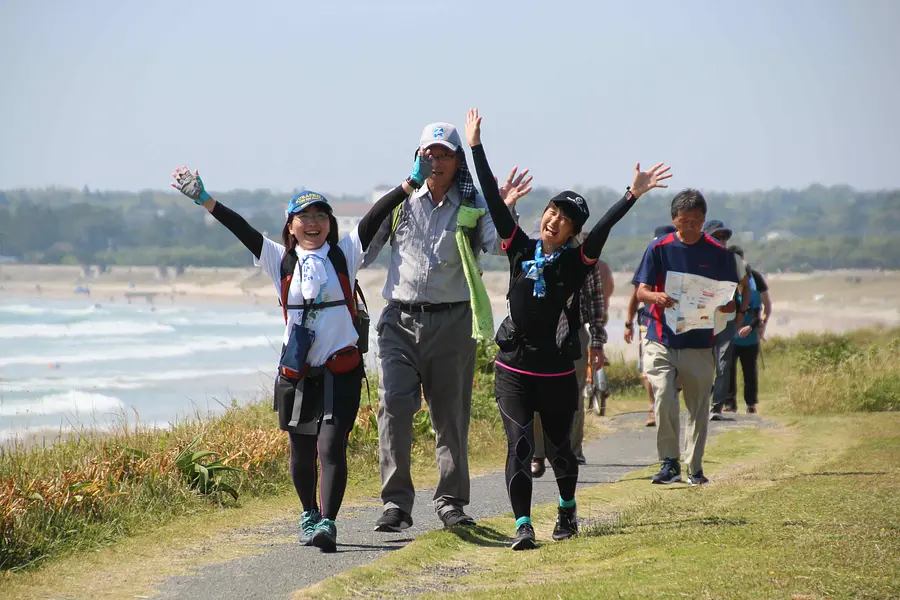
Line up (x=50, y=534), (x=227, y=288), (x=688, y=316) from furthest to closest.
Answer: (x=227, y=288) → (x=688, y=316) → (x=50, y=534)

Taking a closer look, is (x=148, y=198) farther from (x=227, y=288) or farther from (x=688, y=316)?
(x=688, y=316)

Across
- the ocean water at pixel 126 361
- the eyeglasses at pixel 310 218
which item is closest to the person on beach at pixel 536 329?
the eyeglasses at pixel 310 218

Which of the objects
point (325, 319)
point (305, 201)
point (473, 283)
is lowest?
point (325, 319)

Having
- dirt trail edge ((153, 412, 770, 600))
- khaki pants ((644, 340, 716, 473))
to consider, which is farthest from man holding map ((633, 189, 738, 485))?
dirt trail edge ((153, 412, 770, 600))

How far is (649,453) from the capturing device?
12.3 metres

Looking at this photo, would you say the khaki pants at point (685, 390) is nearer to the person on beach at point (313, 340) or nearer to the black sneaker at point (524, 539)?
the black sneaker at point (524, 539)

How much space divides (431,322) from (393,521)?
1205mm

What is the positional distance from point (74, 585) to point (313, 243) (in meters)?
2.22

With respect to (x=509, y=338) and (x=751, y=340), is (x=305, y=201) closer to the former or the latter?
(x=509, y=338)

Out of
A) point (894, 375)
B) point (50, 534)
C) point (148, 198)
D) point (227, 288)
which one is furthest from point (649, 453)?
point (148, 198)

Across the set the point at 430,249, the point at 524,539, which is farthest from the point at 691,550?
the point at 430,249

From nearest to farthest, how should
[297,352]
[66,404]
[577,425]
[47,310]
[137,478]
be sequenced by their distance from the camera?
1. [297,352]
2. [137,478]
3. [577,425]
4. [66,404]
5. [47,310]

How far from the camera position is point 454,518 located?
25.2 ft

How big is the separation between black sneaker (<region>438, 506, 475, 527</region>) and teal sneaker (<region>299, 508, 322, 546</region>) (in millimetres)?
750
